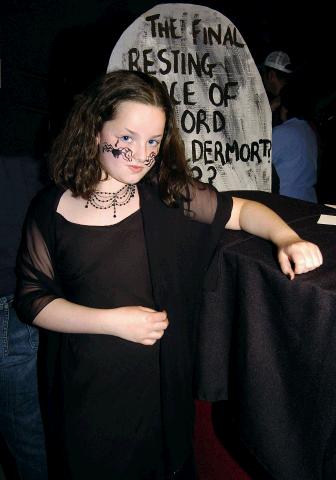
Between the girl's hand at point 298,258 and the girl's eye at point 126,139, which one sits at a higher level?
the girl's eye at point 126,139

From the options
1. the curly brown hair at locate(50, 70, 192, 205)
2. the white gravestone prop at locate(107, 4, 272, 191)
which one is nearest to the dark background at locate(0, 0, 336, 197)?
the white gravestone prop at locate(107, 4, 272, 191)

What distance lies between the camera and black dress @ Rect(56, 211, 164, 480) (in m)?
1.05

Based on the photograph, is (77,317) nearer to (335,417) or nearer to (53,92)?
(335,417)

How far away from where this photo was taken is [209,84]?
1586 mm

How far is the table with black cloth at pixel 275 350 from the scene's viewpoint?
943 millimetres

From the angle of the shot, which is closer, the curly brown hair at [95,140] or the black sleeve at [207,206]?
the curly brown hair at [95,140]

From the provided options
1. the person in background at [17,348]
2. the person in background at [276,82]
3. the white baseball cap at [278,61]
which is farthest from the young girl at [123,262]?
the white baseball cap at [278,61]

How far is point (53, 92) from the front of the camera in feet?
5.33

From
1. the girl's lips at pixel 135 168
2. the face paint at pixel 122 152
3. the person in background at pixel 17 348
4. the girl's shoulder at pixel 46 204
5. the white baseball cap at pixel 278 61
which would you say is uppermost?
the white baseball cap at pixel 278 61

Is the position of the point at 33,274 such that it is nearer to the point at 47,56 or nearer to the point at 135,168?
the point at 135,168

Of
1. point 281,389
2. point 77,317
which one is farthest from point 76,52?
point 281,389

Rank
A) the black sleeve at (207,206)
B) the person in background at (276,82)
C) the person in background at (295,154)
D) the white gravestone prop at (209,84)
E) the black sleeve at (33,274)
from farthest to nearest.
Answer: the person in background at (276,82), the person in background at (295,154), the white gravestone prop at (209,84), the black sleeve at (207,206), the black sleeve at (33,274)

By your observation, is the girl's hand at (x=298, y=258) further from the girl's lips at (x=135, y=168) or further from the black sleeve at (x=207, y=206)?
the girl's lips at (x=135, y=168)

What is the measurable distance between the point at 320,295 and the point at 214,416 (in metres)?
1.08
